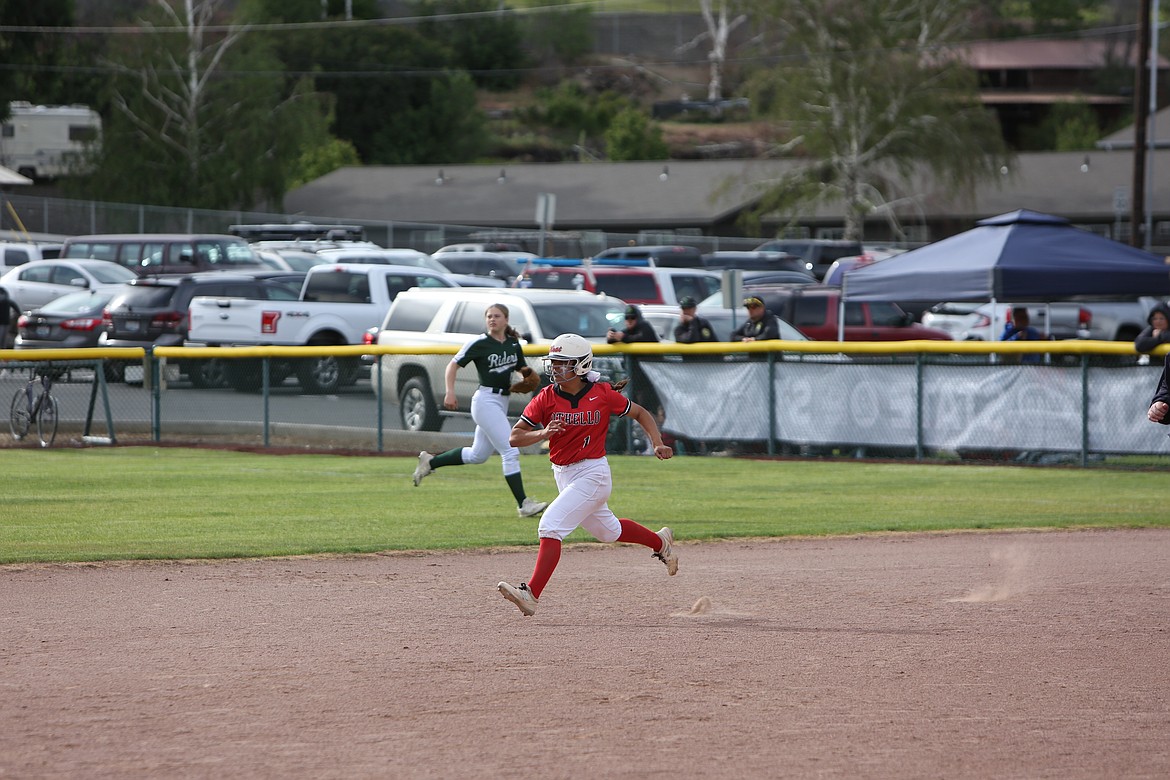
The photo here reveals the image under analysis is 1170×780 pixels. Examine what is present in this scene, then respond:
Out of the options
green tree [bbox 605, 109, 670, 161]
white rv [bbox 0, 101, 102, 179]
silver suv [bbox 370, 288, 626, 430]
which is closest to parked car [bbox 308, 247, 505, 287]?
silver suv [bbox 370, 288, 626, 430]

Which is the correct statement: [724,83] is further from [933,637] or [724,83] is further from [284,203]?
[933,637]

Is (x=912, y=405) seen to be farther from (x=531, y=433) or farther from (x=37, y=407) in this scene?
(x=37, y=407)

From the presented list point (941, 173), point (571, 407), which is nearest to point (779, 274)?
point (941, 173)

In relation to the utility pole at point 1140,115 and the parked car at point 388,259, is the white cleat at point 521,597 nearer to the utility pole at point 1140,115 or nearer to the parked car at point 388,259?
the parked car at point 388,259

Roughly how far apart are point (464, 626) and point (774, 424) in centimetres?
1134

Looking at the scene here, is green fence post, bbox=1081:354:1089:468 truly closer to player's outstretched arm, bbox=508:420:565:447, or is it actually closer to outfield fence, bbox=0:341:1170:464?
outfield fence, bbox=0:341:1170:464

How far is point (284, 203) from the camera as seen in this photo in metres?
66.8

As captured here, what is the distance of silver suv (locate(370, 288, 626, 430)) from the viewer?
20.2 metres

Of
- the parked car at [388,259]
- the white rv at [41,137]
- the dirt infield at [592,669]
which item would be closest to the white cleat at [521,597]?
the dirt infield at [592,669]

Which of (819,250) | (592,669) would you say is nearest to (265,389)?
(592,669)

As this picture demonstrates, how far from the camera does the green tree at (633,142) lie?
91812 mm

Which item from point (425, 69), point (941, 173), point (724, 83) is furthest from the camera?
point (724, 83)

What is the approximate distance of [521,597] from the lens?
29.0ft

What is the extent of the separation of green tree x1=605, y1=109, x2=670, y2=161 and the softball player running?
78578 mm
